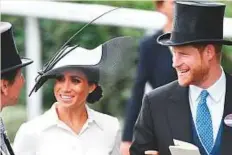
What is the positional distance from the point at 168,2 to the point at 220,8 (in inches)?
45.1

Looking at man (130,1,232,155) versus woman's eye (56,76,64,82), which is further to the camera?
man (130,1,232,155)

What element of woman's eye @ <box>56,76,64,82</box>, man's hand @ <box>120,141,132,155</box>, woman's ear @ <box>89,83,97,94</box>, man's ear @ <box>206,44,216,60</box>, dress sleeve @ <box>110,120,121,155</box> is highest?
man's ear @ <box>206,44,216,60</box>

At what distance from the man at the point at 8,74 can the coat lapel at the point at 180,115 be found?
898mm

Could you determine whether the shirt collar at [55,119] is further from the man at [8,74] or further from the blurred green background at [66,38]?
the blurred green background at [66,38]

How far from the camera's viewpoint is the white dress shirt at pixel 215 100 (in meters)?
6.21

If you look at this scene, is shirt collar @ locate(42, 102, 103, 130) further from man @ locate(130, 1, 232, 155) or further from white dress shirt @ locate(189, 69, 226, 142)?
white dress shirt @ locate(189, 69, 226, 142)

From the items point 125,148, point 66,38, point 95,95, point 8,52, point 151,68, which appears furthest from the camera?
point 66,38

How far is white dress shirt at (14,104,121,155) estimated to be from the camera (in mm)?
6047

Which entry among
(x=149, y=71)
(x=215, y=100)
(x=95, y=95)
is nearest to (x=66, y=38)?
(x=149, y=71)

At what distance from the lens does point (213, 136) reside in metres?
6.21

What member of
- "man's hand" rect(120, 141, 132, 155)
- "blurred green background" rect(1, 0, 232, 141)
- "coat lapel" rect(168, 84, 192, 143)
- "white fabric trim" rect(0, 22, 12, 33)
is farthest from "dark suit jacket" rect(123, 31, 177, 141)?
"white fabric trim" rect(0, 22, 12, 33)

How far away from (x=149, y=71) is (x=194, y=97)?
1.09m

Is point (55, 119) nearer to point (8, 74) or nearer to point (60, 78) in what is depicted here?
point (60, 78)

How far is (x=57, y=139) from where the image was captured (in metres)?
6.07
